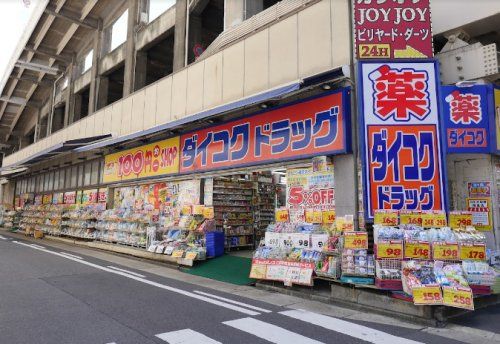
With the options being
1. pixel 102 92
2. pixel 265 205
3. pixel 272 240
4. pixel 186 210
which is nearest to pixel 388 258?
pixel 272 240

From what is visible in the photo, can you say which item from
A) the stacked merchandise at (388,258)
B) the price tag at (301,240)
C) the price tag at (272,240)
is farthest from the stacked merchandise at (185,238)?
the stacked merchandise at (388,258)

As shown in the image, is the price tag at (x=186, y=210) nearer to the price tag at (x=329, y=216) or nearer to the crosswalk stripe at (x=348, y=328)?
the price tag at (x=329, y=216)

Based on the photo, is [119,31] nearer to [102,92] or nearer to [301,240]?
[102,92]

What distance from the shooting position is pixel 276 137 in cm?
1012

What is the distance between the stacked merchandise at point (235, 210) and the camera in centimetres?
1354

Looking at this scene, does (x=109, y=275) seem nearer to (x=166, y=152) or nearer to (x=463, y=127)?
(x=166, y=152)

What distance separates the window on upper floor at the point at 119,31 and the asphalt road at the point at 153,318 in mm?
16797

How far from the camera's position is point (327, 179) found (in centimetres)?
900

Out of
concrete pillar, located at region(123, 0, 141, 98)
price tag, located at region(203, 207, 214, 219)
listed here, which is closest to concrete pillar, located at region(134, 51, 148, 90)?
concrete pillar, located at region(123, 0, 141, 98)

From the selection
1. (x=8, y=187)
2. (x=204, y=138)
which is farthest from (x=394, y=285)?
(x=8, y=187)

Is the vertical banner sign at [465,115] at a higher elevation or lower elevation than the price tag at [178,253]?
higher

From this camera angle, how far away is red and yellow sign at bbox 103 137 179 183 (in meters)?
14.1

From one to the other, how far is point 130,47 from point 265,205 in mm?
11834

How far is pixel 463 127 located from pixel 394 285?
413 centimetres
